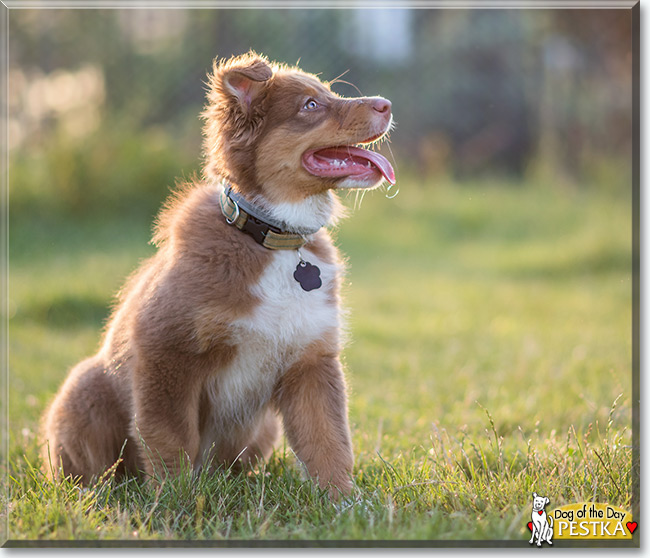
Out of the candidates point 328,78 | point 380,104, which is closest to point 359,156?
point 380,104

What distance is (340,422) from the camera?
9.84 feet

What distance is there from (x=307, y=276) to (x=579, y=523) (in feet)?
4.25

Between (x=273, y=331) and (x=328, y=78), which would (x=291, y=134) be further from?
(x=328, y=78)

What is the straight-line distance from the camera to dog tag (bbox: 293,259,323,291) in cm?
292

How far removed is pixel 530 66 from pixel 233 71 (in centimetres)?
1232

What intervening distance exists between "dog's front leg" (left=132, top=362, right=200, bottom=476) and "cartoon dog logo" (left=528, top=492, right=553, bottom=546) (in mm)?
1260

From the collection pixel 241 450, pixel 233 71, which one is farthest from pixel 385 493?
pixel 233 71

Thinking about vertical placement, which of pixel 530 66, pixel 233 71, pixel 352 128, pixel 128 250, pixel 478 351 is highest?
pixel 530 66

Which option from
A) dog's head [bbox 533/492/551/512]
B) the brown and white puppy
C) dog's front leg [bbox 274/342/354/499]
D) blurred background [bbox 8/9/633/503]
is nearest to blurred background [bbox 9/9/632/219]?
blurred background [bbox 8/9/633/503]

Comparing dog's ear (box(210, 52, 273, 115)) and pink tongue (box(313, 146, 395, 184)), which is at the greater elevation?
dog's ear (box(210, 52, 273, 115))

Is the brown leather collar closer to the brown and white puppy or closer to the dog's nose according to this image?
the brown and white puppy

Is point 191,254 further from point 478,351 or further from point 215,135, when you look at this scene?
point 478,351

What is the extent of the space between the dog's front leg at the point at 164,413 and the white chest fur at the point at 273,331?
129mm

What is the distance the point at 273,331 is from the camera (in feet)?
9.28
